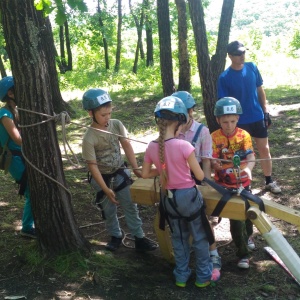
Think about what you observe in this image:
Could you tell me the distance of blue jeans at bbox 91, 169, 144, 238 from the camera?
4371 mm

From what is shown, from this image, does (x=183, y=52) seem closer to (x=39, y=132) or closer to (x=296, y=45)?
(x=39, y=132)

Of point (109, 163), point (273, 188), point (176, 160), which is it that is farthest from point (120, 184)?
point (273, 188)

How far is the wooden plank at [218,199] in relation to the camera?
343 centimetres

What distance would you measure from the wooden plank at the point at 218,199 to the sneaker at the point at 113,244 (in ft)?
2.42

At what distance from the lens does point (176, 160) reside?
3477 mm

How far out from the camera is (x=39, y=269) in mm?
3918

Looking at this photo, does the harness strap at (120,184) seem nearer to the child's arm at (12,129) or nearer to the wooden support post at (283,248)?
the child's arm at (12,129)

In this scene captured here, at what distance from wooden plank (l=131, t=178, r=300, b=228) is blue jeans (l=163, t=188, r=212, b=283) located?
0.14 meters

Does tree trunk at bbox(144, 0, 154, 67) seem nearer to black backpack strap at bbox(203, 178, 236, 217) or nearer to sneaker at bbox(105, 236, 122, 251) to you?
sneaker at bbox(105, 236, 122, 251)

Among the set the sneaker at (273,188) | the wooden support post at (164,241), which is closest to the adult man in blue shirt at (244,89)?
the sneaker at (273,188)

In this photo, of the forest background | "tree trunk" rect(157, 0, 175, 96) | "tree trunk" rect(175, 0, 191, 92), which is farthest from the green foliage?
"tree trunk" rect(157, 0, 175, 96)

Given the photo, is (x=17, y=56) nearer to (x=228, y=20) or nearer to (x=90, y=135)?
(x=90, y=135)

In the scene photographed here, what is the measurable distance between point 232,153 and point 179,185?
2.70 ft

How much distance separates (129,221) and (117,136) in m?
0.90
